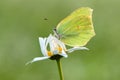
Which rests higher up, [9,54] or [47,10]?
[47,10]

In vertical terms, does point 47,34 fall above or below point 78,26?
above

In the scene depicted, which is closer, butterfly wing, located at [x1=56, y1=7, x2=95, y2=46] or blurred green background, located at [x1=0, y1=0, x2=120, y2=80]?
butterfly wing, located at [x1=56, y1=7, x2=95, y2=46]

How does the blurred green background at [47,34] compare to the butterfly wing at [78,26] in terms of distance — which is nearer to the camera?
the butterfly wing at [78,26]

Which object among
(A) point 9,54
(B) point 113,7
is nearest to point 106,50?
(A) point 9,54

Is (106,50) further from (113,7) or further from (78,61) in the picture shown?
(113,7)
